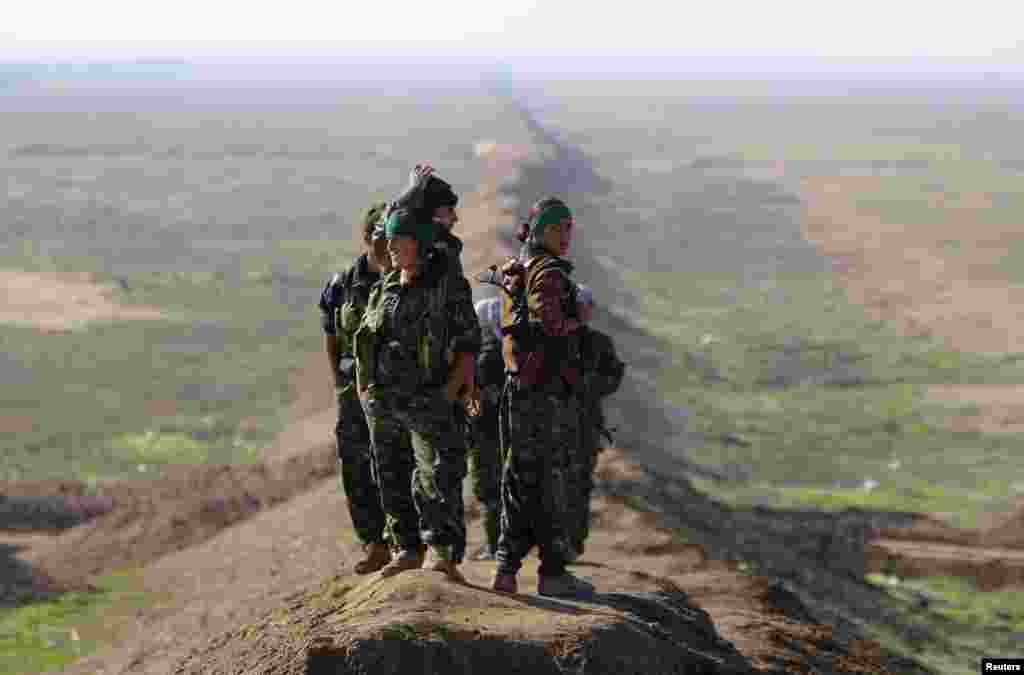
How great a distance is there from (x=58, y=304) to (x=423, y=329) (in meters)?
33.2

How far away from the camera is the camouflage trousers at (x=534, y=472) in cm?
775

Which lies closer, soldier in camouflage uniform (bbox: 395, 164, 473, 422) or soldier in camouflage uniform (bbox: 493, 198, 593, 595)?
soldier in camouflage uniform (bbox: 395, 164, 473, 422)

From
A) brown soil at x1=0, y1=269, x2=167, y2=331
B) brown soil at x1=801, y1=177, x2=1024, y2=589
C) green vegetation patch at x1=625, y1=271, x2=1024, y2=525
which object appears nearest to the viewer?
brown soil at x1=801, y1=177, x2=1024, y2=589

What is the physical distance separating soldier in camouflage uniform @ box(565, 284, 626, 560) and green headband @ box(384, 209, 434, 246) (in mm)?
1083

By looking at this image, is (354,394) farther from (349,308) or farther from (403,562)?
(403,562)

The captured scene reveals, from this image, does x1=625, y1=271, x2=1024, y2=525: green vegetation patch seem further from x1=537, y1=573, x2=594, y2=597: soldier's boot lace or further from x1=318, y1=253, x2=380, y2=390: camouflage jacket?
x1=318, y1=253, x2=380, y2=390: camouflage jacket

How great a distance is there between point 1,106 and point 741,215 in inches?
3471

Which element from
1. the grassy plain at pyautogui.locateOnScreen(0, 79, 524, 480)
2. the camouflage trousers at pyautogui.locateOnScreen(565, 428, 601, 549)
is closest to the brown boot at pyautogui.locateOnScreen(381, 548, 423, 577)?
the camouflage trousers at pyautogui.locateOnScreen(565, 428, 601, 549)

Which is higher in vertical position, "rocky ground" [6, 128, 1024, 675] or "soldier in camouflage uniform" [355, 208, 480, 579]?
"soldier in camouflage uniform" [355, 208, 480, 579]

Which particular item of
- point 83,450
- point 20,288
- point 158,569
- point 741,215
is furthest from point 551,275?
point 741,215

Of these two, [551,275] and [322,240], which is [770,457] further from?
[322,240]

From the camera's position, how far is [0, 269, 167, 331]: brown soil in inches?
1410

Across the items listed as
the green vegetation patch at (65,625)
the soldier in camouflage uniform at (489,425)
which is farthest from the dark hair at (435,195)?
the green vegetation patch at (65,625)

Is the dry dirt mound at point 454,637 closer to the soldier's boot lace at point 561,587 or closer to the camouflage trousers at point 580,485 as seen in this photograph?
the soldier's boot lace at point 561,587
